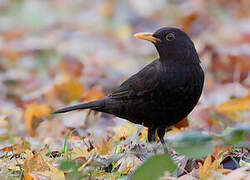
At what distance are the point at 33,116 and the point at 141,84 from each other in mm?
1736

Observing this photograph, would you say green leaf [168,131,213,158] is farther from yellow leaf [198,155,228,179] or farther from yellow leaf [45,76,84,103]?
yellow leaf [45,76,84,103]

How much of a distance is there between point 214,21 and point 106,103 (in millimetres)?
5164

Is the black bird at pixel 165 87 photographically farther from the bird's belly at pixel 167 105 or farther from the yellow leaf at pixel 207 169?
the yellow leaf at pixel 207 169

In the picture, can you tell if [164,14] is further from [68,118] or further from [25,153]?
[25,153]

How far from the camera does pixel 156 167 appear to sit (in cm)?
244

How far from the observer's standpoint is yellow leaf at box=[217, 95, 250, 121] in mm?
5047

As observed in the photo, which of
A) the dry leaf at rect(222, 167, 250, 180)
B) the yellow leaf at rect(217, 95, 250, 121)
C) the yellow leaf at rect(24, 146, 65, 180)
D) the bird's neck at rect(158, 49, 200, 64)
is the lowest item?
the dry leaf at rect(222, 167, 250, 180)

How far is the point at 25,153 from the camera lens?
141 inches

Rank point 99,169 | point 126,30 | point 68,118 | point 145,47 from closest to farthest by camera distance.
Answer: point 99,169 < point 68,118 < point 145,47 < point 126,30

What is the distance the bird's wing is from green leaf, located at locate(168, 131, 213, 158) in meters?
1.56

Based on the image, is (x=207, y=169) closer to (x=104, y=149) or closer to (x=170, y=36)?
(x=104, y=149)

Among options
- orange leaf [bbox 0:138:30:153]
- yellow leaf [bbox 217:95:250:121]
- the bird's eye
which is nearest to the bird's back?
the bird's eye

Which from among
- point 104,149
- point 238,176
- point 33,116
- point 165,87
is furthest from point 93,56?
point 238,176

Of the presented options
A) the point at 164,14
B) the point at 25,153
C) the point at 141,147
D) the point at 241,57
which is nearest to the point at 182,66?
the point at 141,147
